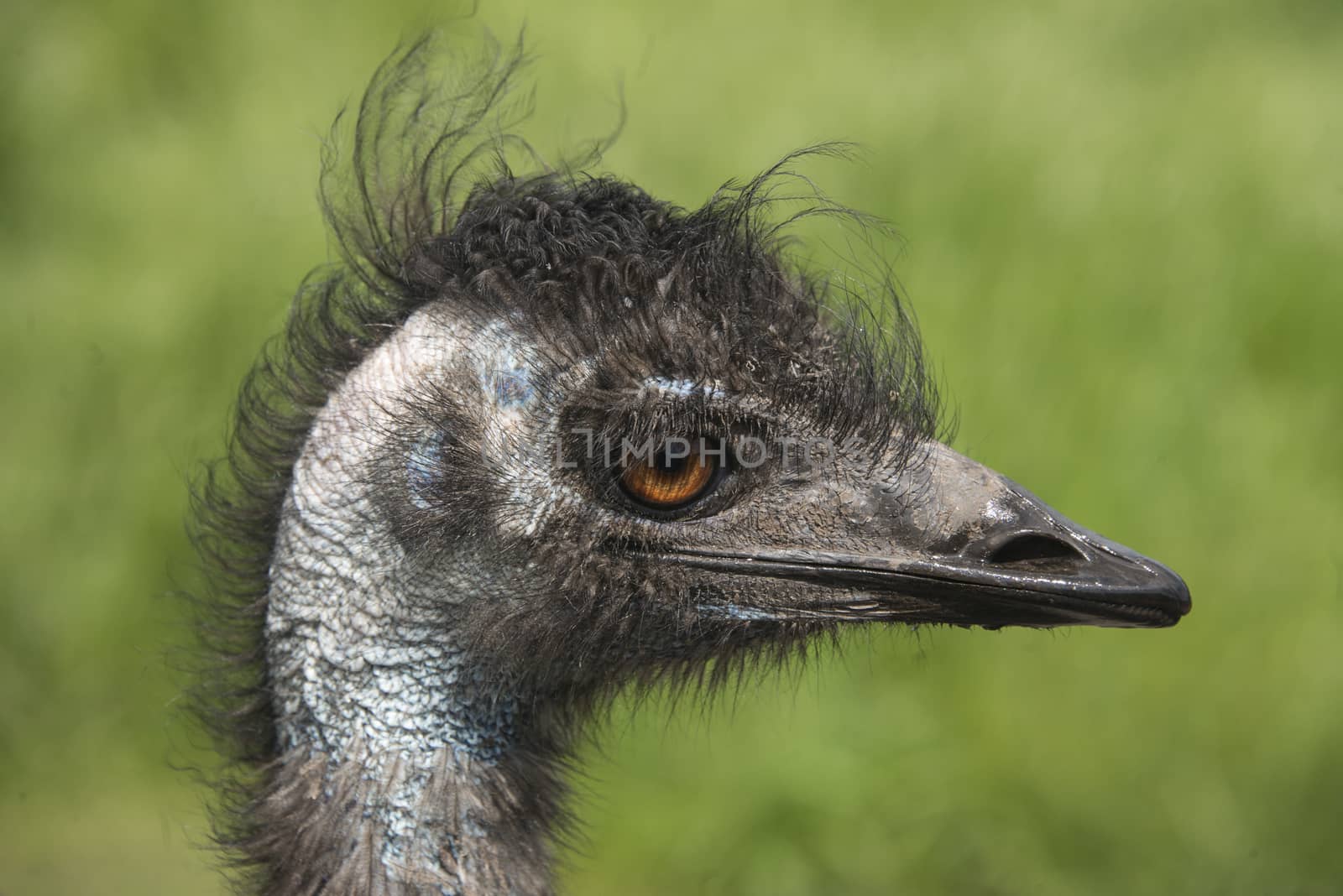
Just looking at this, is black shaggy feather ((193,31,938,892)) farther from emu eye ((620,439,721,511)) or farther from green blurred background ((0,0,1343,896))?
green blurred background ((0,0,1343,896))

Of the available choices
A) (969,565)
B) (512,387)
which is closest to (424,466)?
(512,387)

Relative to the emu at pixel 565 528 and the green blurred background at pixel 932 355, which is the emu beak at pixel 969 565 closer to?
the emu at pixel 565 528

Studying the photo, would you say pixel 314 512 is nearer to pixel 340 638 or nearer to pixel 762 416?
pixel 340 638

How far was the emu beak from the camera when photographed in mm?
2039

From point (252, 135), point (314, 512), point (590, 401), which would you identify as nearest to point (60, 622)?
point (252, 135)

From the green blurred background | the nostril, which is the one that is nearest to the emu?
the nostril

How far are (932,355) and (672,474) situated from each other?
8.26 ft

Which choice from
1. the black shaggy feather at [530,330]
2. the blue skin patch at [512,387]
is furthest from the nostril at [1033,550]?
the blue skin patch at [512,387]

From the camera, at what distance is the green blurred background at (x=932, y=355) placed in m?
4.12

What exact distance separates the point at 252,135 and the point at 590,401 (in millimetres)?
3878

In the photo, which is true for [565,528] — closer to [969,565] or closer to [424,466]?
[424,466]

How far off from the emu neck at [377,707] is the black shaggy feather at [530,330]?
4 centimetres

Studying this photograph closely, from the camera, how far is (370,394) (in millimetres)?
2281

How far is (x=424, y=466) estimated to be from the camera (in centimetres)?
220
